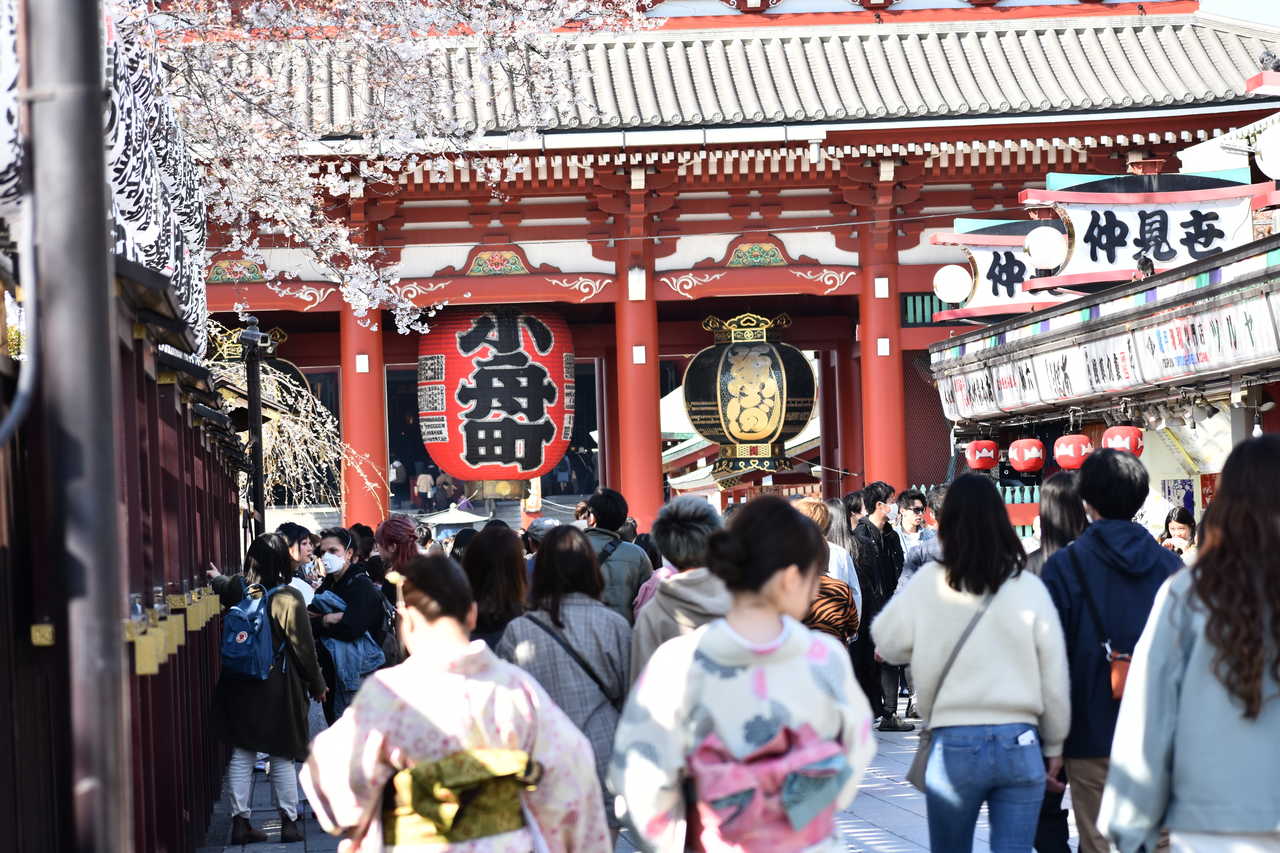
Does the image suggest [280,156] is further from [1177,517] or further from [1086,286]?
[1177,517]

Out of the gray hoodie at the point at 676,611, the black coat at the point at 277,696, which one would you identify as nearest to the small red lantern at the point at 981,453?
the black coat at the point at 277,696

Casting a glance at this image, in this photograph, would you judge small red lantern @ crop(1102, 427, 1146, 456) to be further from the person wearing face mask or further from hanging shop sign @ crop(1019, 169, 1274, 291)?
the person wearing face mask

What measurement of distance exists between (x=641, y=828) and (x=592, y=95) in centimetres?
1507

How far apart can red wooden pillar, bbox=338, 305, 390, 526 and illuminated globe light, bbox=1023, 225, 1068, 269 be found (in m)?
7.16

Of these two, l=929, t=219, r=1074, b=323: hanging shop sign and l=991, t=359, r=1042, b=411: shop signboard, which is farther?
l=929, t=219, r=1074, b=323: hanging shop sign

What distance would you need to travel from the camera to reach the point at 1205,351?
1045cm

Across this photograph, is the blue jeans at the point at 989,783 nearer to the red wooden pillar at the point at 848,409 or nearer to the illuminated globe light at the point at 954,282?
the illuminated globe light at the point at 954,282

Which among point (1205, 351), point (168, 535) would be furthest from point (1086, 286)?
point (168, 535)

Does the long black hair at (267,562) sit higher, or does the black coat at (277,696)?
the long black hair at (267,562)

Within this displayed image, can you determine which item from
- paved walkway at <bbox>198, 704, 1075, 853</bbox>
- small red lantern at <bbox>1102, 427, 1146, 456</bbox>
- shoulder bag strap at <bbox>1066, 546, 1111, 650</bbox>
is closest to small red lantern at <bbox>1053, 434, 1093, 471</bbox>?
small red lantern at <bbox>1102, 427, 1146, 456</bbox>

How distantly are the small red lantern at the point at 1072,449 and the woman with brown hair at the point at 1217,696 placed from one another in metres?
10.0

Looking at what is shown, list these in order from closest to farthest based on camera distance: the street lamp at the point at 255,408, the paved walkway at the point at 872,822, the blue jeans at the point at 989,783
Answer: the blue jeans at the point at 989,783
the paved walkway at the point at 872,822
the street lamp at the point at 255,408

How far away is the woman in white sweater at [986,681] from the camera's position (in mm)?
4609

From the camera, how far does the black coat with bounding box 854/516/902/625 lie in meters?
10.0
